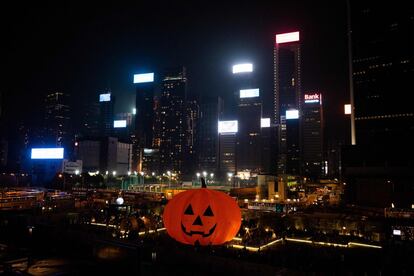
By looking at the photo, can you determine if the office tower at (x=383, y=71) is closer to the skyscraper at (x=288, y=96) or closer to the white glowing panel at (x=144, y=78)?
the white glowing panel at (x=144, y=78)

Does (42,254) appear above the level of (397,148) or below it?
below

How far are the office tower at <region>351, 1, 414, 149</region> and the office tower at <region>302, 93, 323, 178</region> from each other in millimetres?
96125

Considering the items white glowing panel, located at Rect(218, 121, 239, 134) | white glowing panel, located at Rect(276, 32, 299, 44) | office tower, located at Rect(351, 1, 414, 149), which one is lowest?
white glowing panel, located at Rect(218, 121, 239, 134)

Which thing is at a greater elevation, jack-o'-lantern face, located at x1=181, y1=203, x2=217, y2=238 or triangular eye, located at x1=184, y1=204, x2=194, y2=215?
triangular eye, located at x1=184, y1=204, x2=194, y2=215

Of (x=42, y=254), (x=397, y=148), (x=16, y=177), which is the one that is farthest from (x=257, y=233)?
(x=16, y=177)

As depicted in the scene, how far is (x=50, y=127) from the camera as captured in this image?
167000 mm

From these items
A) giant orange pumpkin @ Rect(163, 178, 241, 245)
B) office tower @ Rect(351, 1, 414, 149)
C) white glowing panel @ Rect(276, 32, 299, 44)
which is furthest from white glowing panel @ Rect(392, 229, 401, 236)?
white glowing panel @ Rect(276, 32, 299, 44)

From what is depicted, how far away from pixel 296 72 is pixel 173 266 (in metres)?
161

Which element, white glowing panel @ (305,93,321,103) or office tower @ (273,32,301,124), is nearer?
white glowing panel @ (305,93,321,103)

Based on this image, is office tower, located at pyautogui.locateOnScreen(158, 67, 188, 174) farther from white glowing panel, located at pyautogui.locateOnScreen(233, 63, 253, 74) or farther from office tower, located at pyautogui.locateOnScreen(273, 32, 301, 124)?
white glowing panel, located at pyautogui.locateOnScreen(233, 63, 253, 74)

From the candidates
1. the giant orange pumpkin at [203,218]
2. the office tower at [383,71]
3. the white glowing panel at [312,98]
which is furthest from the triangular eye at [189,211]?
the white glowing panel at [312,98]

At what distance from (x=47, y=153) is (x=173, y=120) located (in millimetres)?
107340

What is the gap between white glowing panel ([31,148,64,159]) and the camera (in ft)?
234

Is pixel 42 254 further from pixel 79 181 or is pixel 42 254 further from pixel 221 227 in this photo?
pixel 79 181
